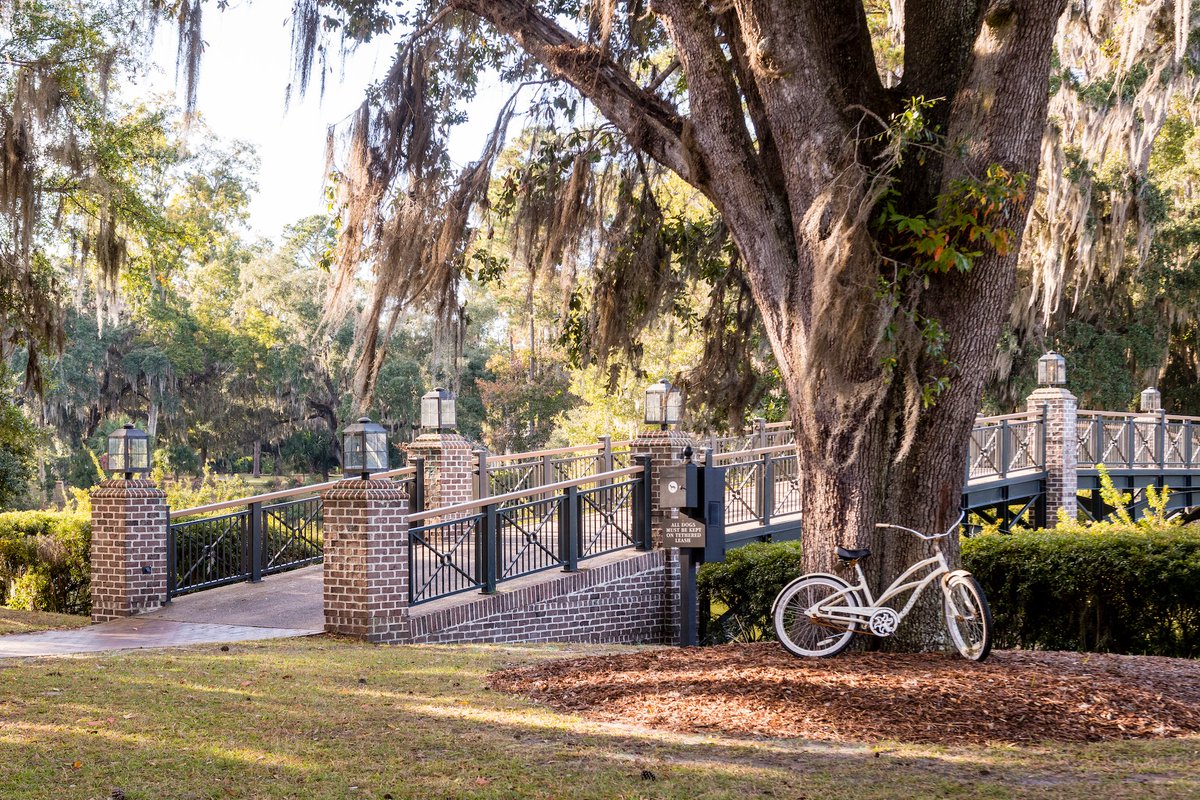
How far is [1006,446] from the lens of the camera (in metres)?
20.4

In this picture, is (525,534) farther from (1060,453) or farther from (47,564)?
(1060,453)

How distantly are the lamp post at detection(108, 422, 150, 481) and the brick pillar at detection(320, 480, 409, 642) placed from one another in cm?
302

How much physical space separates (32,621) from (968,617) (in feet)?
31.5

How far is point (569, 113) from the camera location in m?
10.4

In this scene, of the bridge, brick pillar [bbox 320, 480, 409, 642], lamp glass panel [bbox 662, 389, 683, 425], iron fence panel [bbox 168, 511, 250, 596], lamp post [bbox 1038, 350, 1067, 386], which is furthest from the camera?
lamp post [bbox 1038, 350, 1067, 386]

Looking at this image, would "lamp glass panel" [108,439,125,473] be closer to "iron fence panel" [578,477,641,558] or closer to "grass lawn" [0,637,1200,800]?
"iron fence panel" [578,477,641,558]

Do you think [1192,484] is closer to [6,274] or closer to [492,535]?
[492,535]

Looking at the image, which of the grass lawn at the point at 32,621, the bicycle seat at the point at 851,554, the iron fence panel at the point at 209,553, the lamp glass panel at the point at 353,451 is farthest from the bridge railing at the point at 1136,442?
the grass lawn at the point at 32,621

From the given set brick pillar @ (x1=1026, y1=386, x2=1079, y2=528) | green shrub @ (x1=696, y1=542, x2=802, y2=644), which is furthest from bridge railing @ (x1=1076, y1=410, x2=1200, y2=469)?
green shrub @ (x1=696, y1=542, x2=802, y2=644)

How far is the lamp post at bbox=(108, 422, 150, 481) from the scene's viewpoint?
40.2 feet

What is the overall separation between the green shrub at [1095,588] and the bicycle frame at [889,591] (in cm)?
351

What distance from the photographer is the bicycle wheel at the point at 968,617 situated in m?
7.02

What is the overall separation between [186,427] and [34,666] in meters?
39.8

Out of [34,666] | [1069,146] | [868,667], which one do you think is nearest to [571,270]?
[868,667]
